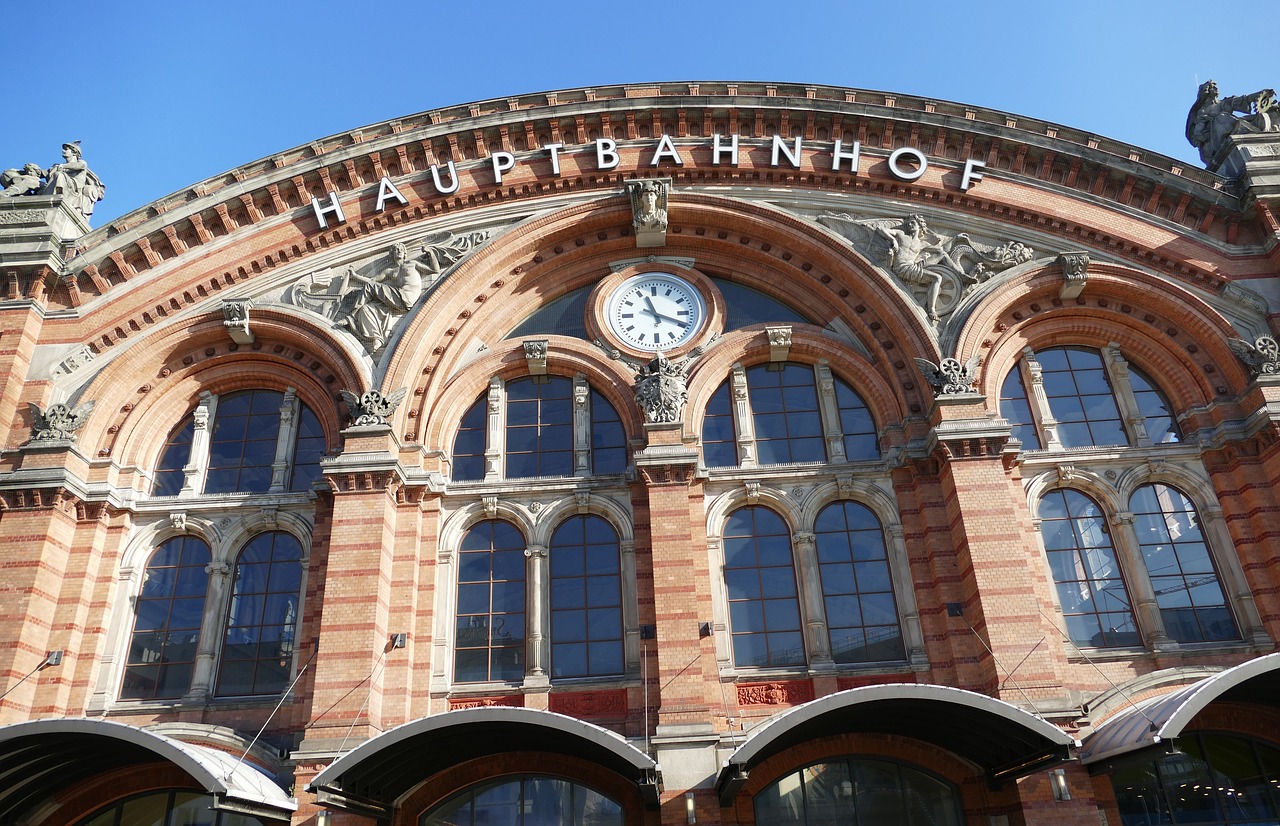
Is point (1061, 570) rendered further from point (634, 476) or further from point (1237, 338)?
point (634, 476)

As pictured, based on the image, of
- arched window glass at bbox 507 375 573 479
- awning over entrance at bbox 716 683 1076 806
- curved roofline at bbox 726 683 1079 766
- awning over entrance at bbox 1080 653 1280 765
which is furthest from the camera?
arched window glass at bbox 507 375 573 479

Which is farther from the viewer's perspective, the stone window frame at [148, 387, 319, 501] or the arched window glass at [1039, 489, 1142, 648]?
the stone window frame at [148, 387, 319, 501]

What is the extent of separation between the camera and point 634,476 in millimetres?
19547

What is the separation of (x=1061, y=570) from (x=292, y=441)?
1629 cm

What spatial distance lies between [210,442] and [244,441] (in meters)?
0.76

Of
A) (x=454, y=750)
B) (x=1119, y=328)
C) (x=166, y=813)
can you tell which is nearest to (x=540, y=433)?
(x=454, y=750)

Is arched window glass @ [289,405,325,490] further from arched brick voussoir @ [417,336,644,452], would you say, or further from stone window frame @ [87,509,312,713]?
arched brick voussoir @ [417,336,644,452]

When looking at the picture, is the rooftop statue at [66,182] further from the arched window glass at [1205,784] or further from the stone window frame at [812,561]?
the arched window glass at [1205,784]

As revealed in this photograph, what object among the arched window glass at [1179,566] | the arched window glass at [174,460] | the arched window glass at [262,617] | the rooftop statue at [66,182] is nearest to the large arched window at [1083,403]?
the arched window glass at [1179,566]

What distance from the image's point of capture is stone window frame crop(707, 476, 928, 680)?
59.3 ft

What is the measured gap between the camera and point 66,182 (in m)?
22.6

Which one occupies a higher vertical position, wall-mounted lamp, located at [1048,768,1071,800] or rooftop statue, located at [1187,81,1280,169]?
rooftop statue, located at [1187,81,1280,169]

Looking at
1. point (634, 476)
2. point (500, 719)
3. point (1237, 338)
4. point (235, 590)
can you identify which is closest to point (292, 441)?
point (235, 590)

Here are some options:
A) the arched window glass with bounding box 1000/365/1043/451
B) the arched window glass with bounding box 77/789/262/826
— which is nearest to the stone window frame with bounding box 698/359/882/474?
the arched window glass with bounding box 1000/365/1043/451
